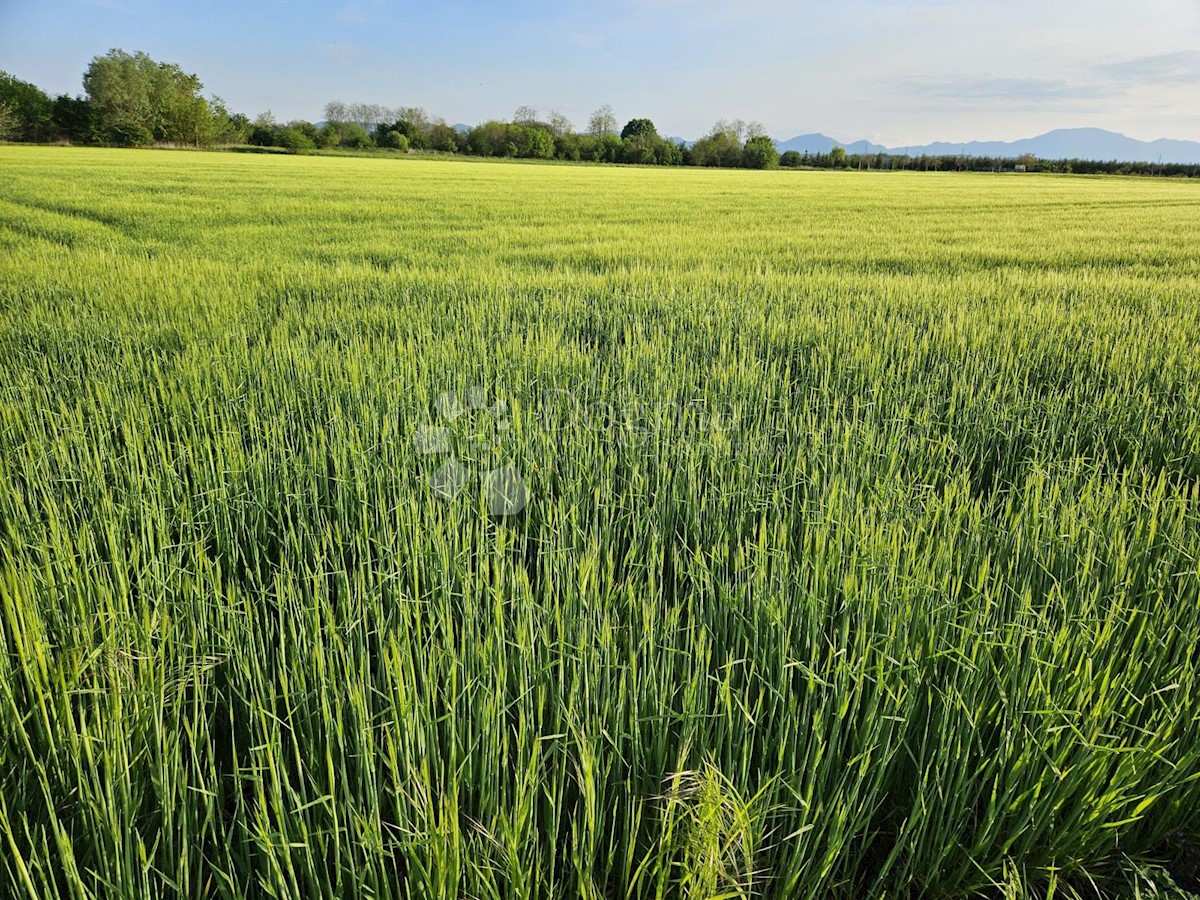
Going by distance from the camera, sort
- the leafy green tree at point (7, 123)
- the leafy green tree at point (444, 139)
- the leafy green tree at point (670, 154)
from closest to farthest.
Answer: the leafy green tree at point (7, 123), the leafy green tree at point (670, 154), the leafy green tree at point (444, 139)

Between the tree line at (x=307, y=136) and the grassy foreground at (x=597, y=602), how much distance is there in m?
57.7

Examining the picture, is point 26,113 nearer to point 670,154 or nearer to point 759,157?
point 670,154

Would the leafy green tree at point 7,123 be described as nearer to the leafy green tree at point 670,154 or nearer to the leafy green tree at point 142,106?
the leafy green tree at point 142,106

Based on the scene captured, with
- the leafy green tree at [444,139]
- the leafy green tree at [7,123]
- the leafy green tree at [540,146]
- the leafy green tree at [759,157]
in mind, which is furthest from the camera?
the leafy green tree at [444,139]

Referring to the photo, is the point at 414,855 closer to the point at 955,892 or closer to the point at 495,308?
the point at 955,892

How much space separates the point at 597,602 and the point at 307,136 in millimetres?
65758

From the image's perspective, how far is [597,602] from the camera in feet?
4.01

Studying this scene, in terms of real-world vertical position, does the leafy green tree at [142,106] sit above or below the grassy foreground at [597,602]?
above

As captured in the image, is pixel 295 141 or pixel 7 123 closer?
pixel 7 123

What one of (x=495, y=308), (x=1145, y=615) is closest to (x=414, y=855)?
(x=1145, y=615)

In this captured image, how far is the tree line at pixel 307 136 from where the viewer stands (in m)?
52.8

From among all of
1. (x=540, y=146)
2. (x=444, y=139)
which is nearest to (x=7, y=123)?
(x=444, y=139)

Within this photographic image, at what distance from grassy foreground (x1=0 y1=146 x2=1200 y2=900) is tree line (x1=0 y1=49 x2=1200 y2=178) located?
57.7 metres

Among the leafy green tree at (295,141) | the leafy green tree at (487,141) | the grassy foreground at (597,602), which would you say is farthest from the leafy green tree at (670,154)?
the grassy foreground at (597,602)
